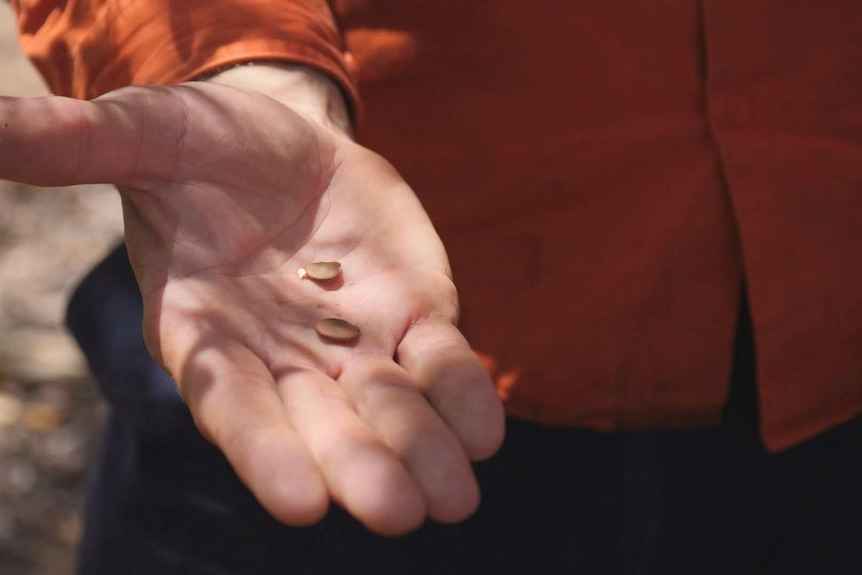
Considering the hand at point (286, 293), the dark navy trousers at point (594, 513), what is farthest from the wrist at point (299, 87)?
the dark navy trousers at point (594, 513)

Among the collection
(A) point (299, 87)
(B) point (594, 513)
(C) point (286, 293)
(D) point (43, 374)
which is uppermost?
(A) point (299, 87)

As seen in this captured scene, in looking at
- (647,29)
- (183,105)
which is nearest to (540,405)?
(647,29)

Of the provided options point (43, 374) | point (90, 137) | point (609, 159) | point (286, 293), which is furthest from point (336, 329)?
point (43, 374)

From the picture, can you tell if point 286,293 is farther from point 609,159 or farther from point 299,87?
point 609,159

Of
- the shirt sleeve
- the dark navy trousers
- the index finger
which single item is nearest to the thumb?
the shirt sleeve

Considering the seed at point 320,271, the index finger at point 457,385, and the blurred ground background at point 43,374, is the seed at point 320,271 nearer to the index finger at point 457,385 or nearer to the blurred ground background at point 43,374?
the index finger at point 457,385
